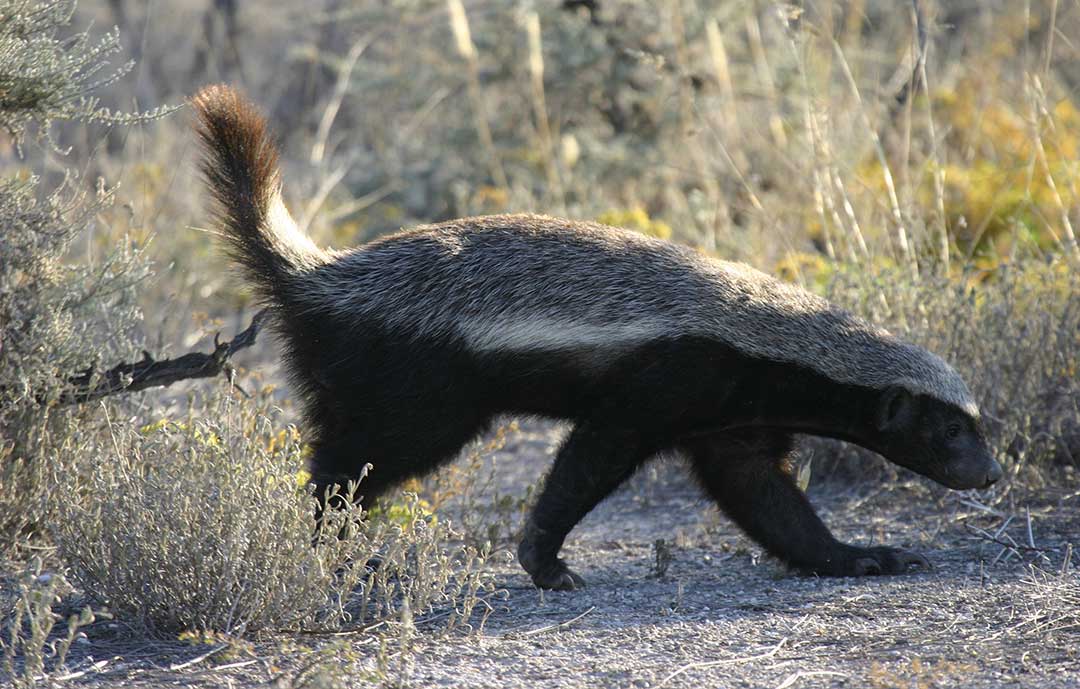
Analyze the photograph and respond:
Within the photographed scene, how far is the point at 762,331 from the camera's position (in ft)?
15.8

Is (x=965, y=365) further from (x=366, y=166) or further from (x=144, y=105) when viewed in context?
(x=144, y=105)

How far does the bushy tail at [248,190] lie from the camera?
484 centimetres

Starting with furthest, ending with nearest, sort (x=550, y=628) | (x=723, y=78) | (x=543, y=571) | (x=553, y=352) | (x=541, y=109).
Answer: (x=541, y=109) → (x=723, y=78) → (x=543, y=571) → (x=553, y=352) → (x=550, y=628)

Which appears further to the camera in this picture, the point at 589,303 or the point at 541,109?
the point at 541,109

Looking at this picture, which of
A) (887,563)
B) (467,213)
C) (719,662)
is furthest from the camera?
(467,213)

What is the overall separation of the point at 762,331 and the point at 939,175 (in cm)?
240

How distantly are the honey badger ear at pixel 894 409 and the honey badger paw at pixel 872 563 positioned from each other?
53cm

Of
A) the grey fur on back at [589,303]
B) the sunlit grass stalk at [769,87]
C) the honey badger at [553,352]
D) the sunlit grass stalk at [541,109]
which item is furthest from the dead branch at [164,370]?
the sunlit grass stalk at [769,87]

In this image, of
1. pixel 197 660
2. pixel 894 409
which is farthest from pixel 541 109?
pixel 197 660

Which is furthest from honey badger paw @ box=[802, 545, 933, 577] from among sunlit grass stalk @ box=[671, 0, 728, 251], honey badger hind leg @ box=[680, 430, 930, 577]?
sunlit grass stalk @ box=[671, 0, 728, 251]

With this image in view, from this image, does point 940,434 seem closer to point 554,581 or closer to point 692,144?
point 554,581

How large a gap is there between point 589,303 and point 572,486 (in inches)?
26.7

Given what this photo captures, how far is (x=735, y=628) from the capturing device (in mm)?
4277

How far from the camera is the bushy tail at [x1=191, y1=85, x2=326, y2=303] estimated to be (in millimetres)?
4844
